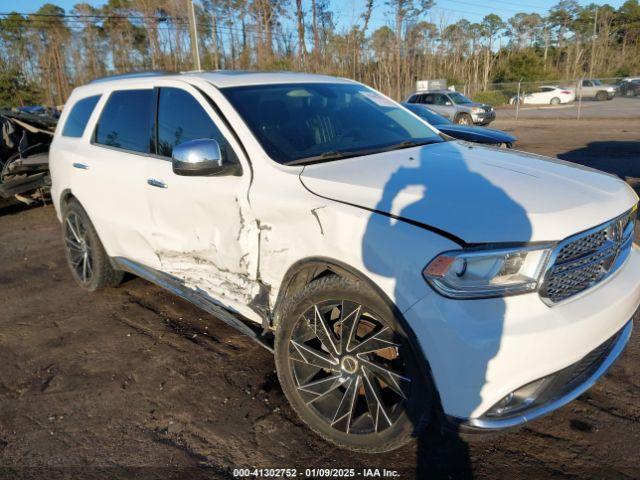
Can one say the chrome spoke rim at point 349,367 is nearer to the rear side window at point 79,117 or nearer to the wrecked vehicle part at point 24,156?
the rear side window at point 79,117

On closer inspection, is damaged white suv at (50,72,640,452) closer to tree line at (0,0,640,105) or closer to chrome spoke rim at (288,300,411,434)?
chrome spoke rim at (288,300,411,434)

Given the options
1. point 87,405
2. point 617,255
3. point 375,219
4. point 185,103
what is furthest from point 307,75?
point 87,405

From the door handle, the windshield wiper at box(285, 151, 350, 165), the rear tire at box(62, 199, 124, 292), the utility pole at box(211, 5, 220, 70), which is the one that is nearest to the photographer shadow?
the windshield wiper at box(285, 151, 350, 165)

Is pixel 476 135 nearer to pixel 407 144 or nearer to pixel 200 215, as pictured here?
pixel 407 144

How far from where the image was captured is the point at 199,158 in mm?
2758

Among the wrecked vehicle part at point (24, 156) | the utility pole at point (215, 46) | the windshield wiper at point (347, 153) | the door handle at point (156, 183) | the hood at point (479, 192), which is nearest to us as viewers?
the hood at point (479, 192)

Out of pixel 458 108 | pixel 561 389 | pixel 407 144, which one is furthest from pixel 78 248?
pixel 458 108

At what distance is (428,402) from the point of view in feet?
7.00

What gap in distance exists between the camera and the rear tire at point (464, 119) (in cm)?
2161

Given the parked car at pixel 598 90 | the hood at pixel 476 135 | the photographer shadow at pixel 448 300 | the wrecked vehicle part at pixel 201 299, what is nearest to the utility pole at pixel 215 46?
the parked car at pixel 598 90

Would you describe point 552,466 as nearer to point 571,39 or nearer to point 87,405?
point 87,405

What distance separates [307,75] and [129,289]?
267 centimetres

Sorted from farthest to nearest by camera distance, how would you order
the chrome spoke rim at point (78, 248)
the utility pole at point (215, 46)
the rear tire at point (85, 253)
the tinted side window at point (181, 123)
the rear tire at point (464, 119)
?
1. the utility pole at point (215, 46)
2. the rear tire at point (464, 119)
3. the chrome spoke rim at point (78, 248)
4. the rear tire at point (85, 253)
5. the tinted side window at point (181, 123)

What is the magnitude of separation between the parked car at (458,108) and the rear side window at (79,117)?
18.8 m
